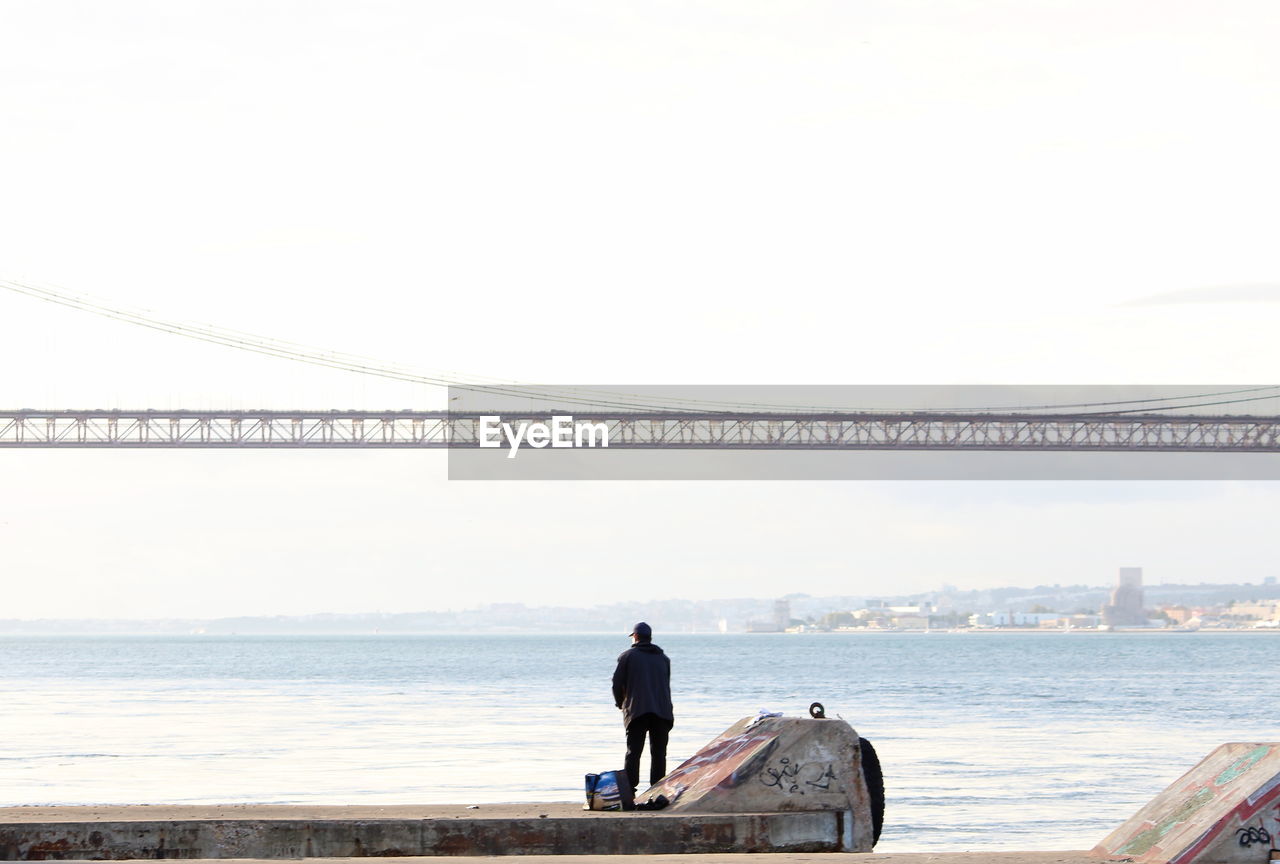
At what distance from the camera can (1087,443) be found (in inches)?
2486

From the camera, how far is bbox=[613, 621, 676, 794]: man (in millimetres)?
8891

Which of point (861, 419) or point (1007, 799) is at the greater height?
point (861, 419)

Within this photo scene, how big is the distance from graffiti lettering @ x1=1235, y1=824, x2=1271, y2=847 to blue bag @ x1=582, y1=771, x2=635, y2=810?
2.94m

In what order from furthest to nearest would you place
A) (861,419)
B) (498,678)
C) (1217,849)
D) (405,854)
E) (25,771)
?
(861,419) → (498,678) → (25,771) → (405,854) → (1217,849)

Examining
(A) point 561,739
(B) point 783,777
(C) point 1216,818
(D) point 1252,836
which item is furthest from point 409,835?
(A) point 561,739

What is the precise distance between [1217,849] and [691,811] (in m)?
2.55

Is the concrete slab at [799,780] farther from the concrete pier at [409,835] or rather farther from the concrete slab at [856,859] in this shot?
the concrete slab at [856,859]

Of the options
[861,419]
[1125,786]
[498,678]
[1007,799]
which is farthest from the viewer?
[861,419]

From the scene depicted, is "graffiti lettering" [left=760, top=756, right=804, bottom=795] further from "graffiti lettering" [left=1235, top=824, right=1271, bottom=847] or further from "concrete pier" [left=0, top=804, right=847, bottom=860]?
"graffiti lettering" [left=1235, top=824, right=1271, bottom=847]

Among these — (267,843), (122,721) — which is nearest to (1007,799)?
(267,843)

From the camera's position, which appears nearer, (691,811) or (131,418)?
(691,811)

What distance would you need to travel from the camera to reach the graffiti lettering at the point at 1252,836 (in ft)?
20.7

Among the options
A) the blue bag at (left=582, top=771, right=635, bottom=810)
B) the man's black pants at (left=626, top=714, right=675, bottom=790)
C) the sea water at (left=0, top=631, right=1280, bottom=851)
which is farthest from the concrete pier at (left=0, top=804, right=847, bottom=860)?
the sea water at (left=0, top=631, right=1280, bottom=851)

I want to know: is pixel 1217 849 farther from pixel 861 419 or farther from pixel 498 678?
pixel 861 419
